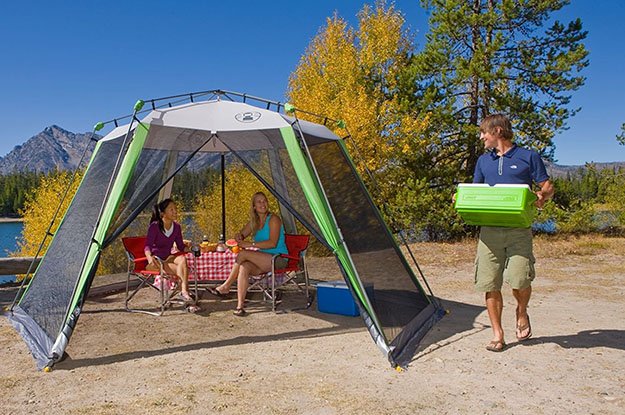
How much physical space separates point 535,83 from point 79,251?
12.8m

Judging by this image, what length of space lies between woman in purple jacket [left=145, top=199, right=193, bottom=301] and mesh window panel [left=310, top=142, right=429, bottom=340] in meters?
1.87

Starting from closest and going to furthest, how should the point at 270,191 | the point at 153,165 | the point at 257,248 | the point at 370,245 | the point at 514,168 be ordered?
the point at 514,168 < the point at 370,245 < the point at 270,191 < the point at 153,165 < the point at 257,248

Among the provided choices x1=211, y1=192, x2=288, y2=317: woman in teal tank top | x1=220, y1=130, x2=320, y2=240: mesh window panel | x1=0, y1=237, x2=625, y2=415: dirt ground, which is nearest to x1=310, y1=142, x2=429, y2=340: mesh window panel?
x1=0, y1=237, x2=625, y2=415: dirt ground

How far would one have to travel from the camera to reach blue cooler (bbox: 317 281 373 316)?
548 centimetres

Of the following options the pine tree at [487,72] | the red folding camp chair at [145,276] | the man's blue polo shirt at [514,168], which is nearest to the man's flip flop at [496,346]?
the man's blue polo shirt at [514,168]

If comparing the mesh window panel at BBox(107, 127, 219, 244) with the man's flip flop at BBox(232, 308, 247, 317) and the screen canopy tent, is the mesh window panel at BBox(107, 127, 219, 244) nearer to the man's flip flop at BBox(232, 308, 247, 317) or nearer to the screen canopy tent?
the screen canopy tent

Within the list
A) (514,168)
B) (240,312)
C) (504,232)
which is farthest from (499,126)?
(240,312)

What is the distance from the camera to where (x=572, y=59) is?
44.7ft

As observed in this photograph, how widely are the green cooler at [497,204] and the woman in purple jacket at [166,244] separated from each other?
3.13 m

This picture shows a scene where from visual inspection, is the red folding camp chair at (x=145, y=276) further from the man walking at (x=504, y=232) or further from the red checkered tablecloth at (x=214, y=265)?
the man walking at (x=504, y=232)

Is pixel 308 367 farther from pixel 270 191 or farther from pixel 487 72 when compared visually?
pixel 487 72

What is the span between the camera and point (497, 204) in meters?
3.78

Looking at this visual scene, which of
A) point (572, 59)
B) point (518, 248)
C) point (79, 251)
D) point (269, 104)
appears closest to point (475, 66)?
point (572, 59)

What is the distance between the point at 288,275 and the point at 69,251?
2.44 metres
